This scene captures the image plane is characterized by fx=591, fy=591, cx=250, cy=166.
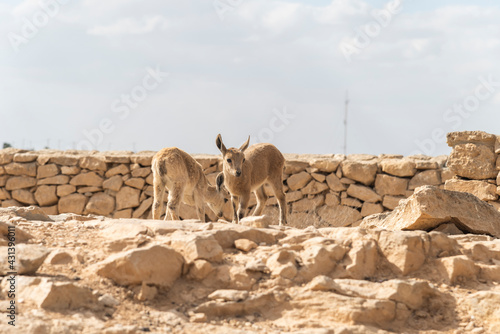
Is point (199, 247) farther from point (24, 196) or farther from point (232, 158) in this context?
point (24, 196)

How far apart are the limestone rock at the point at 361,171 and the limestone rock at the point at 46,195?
7261mm

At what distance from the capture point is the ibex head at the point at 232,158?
9.48 m

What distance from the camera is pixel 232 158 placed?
965cm

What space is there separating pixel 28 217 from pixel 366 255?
386 cm

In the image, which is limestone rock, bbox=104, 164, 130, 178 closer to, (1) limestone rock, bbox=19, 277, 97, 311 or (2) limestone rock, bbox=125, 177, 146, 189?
(2) limestone rock, bbox=125, 177, 146, 189

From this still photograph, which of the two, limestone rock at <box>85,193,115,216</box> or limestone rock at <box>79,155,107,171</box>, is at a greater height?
limestone rock at <box>79,155,107,171</box>

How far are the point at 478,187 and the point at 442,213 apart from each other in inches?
208

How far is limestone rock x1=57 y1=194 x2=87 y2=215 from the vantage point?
48.2ft

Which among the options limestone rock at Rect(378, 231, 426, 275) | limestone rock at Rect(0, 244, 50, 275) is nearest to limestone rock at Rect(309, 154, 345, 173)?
limestone rock at Rect(378, 231, 426, 275)

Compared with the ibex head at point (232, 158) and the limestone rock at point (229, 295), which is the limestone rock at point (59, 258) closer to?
the limestone rock at point (229, 295)

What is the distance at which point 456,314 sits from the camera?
4.95 meters

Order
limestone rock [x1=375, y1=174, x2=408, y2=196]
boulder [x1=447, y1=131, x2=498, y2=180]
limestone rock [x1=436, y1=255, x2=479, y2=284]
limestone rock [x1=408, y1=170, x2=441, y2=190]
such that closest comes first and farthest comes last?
limestone rock [x1=436, y1=255, x2=479, y2=284]
boulder [x1=447, y1=131, x2=498, y2=180]
limestone rock [x1=408, y1=170, x2=441, y2=190]
limestone rock [x1=375, y1=174, x2=408, y2=196]

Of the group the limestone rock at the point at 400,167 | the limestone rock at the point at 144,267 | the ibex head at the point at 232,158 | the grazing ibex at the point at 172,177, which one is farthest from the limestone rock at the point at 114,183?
the limestone rock at the point at 144,267

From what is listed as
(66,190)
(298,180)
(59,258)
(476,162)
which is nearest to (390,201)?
(298,180)
